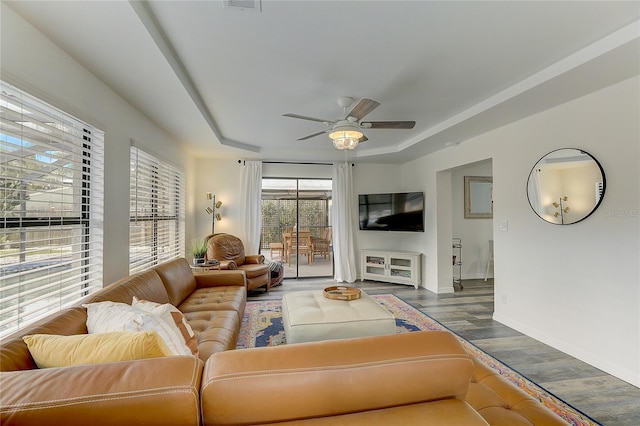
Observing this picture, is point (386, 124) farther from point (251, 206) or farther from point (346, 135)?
point (251, 206)

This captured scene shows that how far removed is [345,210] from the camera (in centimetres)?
566

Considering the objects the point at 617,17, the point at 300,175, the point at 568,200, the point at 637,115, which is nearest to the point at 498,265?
the point at 568,200

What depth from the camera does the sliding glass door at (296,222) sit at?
5836mm

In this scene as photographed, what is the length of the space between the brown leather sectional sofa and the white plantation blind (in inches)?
86.2

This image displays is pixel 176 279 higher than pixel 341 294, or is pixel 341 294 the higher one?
pixel 176 279

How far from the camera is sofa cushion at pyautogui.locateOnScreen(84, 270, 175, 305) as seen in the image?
183 centimetres

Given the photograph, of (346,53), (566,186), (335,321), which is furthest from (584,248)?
(346,53)

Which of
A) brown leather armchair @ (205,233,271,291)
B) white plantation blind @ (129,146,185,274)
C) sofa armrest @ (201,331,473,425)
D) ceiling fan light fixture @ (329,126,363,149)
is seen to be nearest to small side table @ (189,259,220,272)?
brown leather armchair @ (205,233,271,291)

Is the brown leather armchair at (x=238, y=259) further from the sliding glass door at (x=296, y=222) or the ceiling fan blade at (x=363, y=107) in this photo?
the ceiling fan blade at (x=363, y=107)

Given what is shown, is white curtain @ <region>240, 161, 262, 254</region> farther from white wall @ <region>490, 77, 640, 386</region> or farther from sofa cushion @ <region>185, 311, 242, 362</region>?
white wall @ <region>490, 77, 640, 386</region>

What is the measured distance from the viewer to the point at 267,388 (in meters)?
0.81

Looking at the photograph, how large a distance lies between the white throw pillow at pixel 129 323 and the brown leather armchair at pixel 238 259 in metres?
2.62

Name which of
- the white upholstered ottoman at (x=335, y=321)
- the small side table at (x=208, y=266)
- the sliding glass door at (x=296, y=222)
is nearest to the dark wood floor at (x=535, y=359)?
the small side table at (x=208, y=266)

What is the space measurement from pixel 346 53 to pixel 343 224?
3.81m
